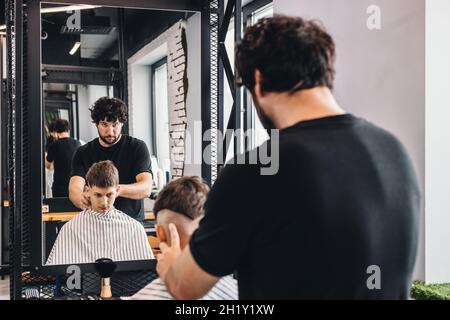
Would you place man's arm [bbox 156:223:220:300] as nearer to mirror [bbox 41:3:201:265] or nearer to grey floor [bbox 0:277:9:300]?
mirror [bbox 41:3:201:265]

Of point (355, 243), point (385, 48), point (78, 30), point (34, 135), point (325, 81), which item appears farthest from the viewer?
point (78, 30)

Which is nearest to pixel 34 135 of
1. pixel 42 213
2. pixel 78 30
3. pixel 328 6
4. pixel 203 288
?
pixel 42 213

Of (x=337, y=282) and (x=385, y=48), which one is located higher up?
(x=385, y=48)

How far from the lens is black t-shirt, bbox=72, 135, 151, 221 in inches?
105

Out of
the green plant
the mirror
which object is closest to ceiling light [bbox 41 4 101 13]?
the mirror

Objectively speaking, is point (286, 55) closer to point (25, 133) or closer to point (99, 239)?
point (25, 133)

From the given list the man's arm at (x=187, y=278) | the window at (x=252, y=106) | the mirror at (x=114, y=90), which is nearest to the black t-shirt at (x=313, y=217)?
the man's arm at (x=187, y=278)

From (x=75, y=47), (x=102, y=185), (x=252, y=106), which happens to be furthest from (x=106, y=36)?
(x=252, y=106)

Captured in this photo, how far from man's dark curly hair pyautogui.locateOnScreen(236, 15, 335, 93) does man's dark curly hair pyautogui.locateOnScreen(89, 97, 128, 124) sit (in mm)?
1660

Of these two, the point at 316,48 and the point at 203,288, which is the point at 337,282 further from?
the point at 316,48

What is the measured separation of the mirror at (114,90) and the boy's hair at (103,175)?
0.04 meters

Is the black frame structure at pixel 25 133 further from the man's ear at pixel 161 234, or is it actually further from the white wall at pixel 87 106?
the man's ear at pixel 161 234

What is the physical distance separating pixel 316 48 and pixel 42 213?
1.85 m

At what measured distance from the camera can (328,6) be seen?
281cm
